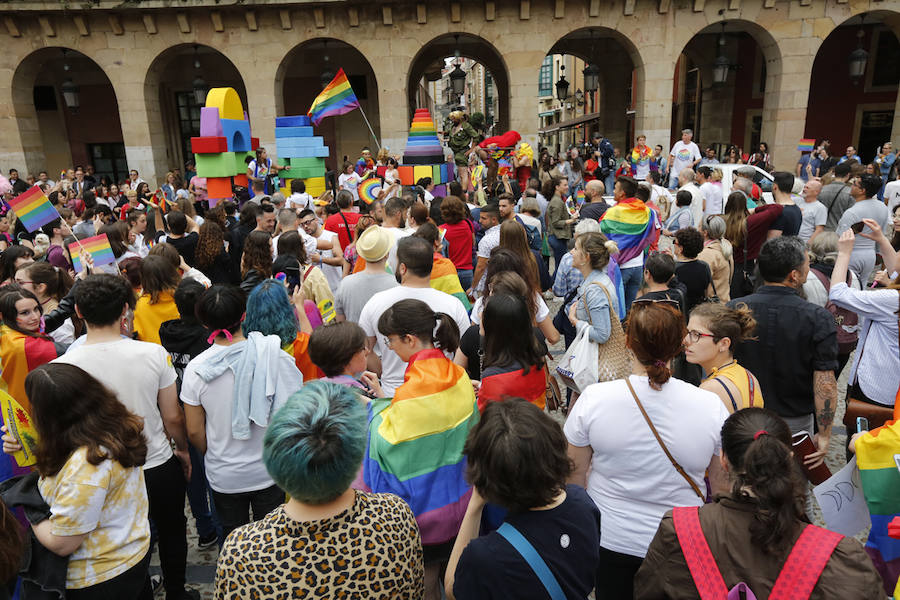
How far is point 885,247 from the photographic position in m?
3.61

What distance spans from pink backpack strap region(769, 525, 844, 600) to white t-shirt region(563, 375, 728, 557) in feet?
2.12

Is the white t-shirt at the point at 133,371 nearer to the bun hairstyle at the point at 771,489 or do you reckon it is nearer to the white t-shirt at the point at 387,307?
the white t-shirt at the point at 387,307

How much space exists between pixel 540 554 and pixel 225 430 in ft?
6.23

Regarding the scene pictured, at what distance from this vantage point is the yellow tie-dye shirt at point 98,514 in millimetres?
2068

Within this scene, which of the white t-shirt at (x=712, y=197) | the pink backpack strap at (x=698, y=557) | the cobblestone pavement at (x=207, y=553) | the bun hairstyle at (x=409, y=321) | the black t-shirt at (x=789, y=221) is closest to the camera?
the pink backpack strap at (x=698, y=557)

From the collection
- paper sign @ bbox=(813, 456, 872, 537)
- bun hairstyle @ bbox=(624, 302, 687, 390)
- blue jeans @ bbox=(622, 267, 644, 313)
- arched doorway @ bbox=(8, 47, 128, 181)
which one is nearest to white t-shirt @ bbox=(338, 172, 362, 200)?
blue jeans @ bbox=(622, 267, 644, 313)

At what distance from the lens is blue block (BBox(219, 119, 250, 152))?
33.3 ft

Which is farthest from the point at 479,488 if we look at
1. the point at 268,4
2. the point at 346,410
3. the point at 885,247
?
the point at 268,4

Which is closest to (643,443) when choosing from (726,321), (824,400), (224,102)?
(726,321)

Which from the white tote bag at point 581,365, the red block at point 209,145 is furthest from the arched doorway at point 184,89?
the white tote bag at point 581,365

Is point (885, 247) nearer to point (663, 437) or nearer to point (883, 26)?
point (663, 437)

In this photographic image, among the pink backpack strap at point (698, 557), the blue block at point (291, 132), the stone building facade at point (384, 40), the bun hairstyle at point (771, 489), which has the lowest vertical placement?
the pink backpack strap at point (698, 557)

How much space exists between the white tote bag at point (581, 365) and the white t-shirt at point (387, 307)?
0.75 m

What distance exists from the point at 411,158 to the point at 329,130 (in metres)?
9.96
